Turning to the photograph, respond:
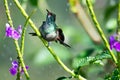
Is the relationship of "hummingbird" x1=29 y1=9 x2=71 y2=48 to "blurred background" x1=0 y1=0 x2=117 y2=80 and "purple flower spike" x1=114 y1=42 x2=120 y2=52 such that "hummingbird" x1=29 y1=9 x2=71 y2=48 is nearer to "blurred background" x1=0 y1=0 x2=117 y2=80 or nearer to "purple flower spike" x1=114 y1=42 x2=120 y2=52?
"purple flower spike" x1=114 y1=42 x2=120 y2=52

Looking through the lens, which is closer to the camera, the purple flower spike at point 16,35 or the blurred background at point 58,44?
the purple flower spike at point 16,35

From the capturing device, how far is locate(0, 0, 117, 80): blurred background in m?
2.38

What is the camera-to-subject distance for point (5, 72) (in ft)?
10.3

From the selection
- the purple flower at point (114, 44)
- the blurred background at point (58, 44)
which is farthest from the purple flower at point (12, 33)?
the blurred background at point (58, 44)

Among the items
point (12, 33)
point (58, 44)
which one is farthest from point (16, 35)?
point (58, 44)

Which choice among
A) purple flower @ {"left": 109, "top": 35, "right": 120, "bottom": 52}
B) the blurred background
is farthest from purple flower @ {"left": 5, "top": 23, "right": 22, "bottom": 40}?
the blurred background

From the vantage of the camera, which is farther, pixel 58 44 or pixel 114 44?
pixel 58 44

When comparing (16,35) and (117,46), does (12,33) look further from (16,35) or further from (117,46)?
(117,46)

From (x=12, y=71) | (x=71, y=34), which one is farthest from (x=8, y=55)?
(x=12, y=71)

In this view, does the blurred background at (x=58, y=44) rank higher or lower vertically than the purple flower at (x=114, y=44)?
higher

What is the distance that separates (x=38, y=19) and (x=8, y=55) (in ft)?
1.17

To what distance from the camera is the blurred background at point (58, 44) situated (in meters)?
2.38

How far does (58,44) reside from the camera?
109 inches

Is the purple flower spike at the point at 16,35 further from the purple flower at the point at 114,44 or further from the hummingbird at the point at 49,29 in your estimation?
the purple flower at the point at 114,44
